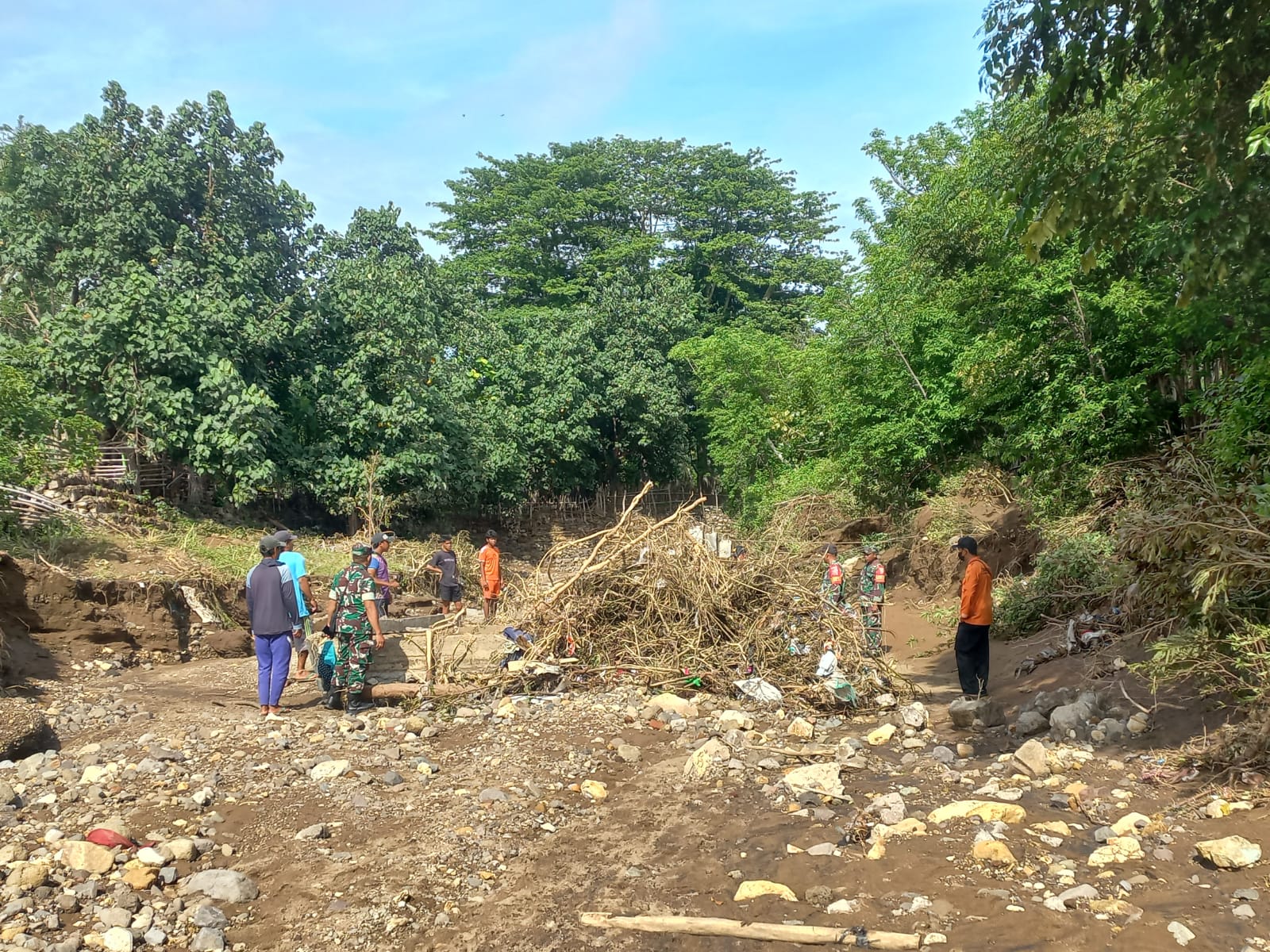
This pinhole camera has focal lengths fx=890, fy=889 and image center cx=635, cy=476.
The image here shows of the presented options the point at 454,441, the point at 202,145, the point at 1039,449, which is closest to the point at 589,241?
the point at 454,441

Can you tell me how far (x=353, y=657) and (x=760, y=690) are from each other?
3.54 meters

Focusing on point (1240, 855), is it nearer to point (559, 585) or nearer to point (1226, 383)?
point (1226, 383)

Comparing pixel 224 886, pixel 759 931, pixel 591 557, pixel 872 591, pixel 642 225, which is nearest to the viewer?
pixel 759 931

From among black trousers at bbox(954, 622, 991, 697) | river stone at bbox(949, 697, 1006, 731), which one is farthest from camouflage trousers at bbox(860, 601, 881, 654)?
river stone at bbox(949, 697, 1006, 731)

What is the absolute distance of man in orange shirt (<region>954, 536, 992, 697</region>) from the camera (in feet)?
24.4

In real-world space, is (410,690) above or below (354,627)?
below

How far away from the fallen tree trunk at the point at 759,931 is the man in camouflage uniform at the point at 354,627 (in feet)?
13.3

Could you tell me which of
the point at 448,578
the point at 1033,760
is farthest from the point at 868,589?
the point at 448,578

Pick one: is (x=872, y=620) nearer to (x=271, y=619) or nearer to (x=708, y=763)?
(x=708, y=763)

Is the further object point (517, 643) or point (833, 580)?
point (833, 580)

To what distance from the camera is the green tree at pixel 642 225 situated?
32969 mm

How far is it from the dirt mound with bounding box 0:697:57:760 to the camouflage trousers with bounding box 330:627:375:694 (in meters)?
2.10

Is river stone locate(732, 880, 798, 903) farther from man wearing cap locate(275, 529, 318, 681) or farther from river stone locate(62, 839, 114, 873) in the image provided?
man wearing cap locate(275, 529, 318, 681)

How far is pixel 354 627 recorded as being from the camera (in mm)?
7516
